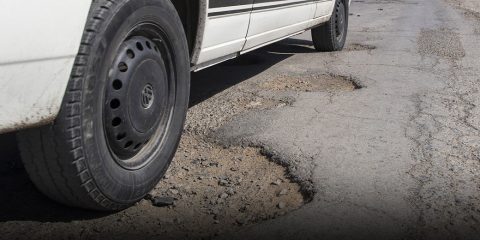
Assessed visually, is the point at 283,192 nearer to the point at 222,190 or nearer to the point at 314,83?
the point at 222,190

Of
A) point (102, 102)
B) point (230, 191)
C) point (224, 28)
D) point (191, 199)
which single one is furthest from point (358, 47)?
point (102, 102)

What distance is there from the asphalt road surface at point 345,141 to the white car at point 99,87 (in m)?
0.28

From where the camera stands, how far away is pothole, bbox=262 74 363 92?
5230 millimetres


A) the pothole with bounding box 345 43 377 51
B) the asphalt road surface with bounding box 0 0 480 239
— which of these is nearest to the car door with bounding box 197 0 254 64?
the asphalt road surface with bounding box 0 0 480 239

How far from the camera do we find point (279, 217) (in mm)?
2604

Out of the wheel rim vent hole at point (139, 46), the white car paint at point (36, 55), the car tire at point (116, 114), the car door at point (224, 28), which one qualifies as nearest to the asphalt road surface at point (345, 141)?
the car tire at point (116, 114)

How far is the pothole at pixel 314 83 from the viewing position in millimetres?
5230

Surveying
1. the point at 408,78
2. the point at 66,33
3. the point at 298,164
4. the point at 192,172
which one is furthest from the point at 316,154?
the point at 408,78

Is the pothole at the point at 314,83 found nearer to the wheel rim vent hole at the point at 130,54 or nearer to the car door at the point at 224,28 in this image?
the car door at the point at 224,28

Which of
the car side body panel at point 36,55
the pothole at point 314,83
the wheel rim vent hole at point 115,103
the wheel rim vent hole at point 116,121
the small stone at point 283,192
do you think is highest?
the car side body panel at point 36,55

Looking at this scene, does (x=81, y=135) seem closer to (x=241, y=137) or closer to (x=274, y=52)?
(x=241, y=137)

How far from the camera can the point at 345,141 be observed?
3.67m

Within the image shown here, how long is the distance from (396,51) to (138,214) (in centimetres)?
572

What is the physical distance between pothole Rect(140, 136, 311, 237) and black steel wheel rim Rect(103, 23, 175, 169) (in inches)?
12.2
